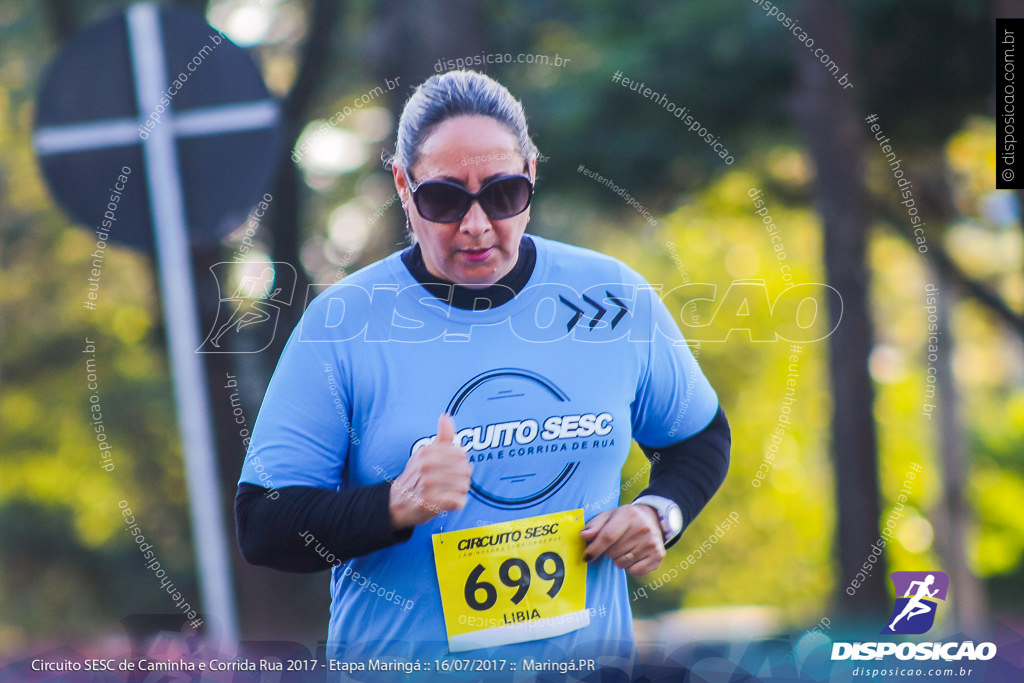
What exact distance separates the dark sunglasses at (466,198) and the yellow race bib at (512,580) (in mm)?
583

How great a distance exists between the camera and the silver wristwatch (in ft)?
6.78

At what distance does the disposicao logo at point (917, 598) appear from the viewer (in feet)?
8.18

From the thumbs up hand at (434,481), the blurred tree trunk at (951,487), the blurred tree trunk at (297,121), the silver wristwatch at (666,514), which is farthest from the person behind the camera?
the blurred tree trunk at (951,487)

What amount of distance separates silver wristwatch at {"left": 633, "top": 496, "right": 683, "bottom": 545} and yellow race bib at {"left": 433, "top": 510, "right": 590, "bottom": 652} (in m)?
0.16

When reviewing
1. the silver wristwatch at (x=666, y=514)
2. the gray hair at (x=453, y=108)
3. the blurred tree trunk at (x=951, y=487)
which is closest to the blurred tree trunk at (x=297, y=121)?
the gray hair at (x=453, y=108)

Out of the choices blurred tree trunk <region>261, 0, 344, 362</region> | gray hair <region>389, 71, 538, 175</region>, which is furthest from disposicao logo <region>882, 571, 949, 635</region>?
blurred tree trunk <region>261, 0, 344, 362</region>

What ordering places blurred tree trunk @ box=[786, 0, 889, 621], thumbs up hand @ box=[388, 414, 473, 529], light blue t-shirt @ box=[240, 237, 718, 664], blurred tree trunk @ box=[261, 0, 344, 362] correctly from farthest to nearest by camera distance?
blurred tree trunk @ box=[261, 0, 344, 362] < blurred tree trunk @ box=[786, 0, 889, 621] < light blue t-shirt @ box=[240, 237, 718, 664] < thumbs up hand @ box=[388, 414, 473, 529]

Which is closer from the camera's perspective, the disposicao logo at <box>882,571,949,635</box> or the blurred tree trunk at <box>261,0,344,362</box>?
the disposicao logo at <box>882,571,949,635</box>

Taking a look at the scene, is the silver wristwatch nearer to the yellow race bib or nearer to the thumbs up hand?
the yellow race bib

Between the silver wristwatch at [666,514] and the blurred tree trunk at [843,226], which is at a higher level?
the blurred tree trunk at [843,226]

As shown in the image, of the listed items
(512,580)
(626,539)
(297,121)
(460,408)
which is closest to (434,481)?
A: (460,408)

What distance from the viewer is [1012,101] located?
370cm

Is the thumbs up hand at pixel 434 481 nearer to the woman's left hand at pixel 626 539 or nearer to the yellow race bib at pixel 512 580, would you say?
the yellow race bib at pixel 512 580

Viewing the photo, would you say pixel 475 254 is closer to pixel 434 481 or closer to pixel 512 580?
pixel 434 481
